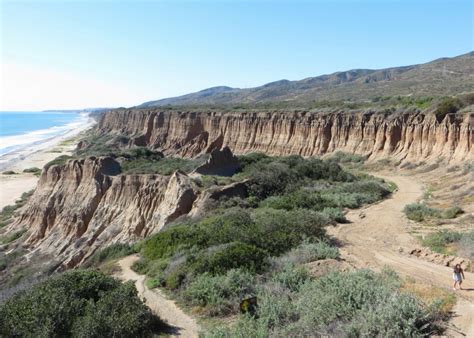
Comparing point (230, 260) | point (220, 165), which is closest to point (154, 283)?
point (230, 260)

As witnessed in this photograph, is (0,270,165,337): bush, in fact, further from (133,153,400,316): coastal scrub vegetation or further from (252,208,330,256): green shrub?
(252,208,330,256): green shrub

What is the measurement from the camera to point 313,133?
1932 inches

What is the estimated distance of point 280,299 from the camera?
9.06m

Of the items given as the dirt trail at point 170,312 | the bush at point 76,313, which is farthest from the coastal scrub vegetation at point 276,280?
the bush at point 76,313

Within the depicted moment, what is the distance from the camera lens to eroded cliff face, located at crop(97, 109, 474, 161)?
35.2 metres

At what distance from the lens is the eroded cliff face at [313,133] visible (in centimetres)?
3519

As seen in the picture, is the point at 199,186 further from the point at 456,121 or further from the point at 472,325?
the point at 456,121

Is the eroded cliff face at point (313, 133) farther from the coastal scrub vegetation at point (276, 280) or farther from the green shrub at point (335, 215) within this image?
the coastal scrub vegetation at point (276, 280)

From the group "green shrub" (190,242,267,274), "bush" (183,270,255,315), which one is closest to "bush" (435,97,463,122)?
"green shrub" (190,242,267,274)

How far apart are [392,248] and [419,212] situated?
595 cm

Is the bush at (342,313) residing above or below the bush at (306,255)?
above

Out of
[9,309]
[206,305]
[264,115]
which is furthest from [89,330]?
[264,115]

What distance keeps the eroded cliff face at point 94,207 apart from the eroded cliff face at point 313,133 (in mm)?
24130

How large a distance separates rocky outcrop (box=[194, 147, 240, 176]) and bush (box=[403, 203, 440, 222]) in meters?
12.7
